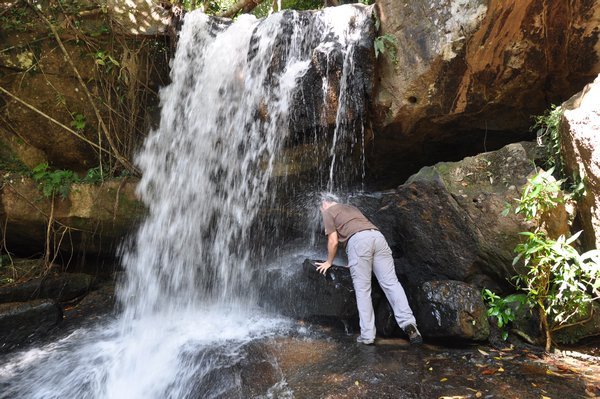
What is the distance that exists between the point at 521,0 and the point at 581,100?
72.2 inches

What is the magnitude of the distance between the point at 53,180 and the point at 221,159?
10.0 ft

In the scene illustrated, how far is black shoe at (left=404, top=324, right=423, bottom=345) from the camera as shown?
14.3 ft

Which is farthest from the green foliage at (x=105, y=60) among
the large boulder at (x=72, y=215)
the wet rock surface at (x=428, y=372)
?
the wet rock surface at (x=428, y=372)

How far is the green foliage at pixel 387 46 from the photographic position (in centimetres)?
580

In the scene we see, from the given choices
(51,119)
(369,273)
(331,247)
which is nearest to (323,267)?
(331,247)

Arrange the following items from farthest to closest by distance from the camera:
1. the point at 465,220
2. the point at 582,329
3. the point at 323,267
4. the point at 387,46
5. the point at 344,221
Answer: the point at 387,46 → the point at 323,267 → the point at 465,220 → the point at 344,221 → the point at 582,329

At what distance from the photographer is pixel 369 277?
15.1 ft

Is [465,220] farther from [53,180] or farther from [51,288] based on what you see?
[53,180]

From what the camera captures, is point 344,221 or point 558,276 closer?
point 558,276

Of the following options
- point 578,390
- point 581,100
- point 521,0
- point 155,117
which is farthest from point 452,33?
point 155,117

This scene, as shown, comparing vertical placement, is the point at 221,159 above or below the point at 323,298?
above

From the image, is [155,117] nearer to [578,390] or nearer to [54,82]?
[54,82]

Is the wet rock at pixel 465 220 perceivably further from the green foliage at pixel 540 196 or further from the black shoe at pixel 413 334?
the black shoe at pixel 413 334

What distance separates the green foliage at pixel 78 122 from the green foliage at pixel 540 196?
24.7 ft
